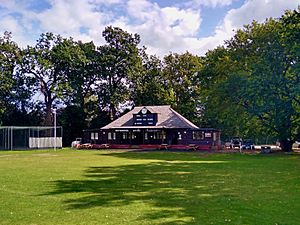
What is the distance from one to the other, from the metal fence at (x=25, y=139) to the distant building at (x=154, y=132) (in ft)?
24.3

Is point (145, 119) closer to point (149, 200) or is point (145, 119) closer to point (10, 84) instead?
point (10, 84)

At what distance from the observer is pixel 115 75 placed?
63312 mm

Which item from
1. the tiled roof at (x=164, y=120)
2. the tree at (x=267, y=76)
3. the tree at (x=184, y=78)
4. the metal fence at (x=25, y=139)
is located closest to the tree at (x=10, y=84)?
the metal fence at (x=25, y=139)

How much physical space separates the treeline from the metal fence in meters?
8.01

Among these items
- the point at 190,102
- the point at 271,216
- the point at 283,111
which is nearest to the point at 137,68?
the point at 190,102

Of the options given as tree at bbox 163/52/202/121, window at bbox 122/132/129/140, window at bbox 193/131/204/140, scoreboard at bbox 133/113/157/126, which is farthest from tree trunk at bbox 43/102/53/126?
window at bbox 193/131/204/140

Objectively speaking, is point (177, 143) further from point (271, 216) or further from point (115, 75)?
point (271, 216)

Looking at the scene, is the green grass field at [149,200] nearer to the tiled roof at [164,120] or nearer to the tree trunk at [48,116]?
the tiled roof at [164,120]

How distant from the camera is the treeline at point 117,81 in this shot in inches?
1740

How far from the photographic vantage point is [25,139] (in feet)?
168

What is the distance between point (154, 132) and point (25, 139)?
56.7 feet

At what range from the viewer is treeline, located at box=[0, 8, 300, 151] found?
145 feet

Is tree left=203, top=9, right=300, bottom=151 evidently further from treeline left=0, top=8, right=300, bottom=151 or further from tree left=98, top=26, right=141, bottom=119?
tree left=98, top=26, right=141, bottom=119

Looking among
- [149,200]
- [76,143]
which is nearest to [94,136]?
[76,143]
